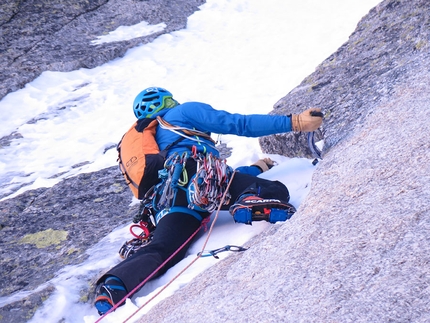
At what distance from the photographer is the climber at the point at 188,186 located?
13.6 ft

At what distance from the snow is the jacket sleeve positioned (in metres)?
0.72

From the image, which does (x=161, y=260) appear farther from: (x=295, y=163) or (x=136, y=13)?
(x=136, y=13)

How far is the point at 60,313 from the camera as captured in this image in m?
4.31

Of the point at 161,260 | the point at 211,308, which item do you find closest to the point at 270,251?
the point at 211,308

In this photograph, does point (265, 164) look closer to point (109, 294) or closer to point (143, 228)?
point (143, 228)

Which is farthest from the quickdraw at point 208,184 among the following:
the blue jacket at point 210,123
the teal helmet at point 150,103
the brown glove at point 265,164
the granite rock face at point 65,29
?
the granite rock face at point 65,29

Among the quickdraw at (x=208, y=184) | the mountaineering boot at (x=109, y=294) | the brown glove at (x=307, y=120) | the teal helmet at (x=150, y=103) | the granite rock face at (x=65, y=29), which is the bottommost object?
the mountaineering boot at (x=109, y=294)

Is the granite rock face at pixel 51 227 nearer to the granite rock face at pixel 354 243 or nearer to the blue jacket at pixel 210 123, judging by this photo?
the blue jacket at pixel 210 123

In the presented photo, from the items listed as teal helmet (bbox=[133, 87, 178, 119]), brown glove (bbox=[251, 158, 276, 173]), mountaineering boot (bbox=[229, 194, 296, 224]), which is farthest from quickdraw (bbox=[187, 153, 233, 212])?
brown glove (bbox=[251, 158, 276, 173])

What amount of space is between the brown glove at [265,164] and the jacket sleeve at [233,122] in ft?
3.65

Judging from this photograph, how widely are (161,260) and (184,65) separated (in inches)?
337

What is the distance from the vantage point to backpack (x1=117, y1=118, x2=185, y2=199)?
4820mm

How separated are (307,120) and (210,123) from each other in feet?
3.02

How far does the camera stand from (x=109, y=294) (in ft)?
13.0
